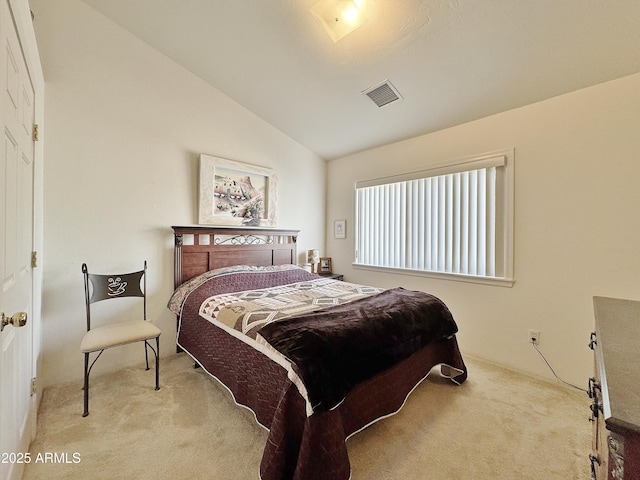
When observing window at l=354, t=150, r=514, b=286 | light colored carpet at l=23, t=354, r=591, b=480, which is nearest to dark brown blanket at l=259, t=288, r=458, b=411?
light colored carpet at l=23, t=354, r=591, b=480

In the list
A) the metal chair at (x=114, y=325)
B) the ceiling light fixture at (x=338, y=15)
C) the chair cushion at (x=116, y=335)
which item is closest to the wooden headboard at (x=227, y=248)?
the metal chair at (x=114, y=325)

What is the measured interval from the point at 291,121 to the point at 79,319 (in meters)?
3.01

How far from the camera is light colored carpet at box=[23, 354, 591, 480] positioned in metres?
1.45

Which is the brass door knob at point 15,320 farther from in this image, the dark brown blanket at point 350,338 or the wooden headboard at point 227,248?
the wooden headboard at point 227,248

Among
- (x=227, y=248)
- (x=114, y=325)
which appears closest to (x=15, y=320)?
(x=114, y=325)

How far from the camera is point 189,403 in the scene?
2021 millimetres

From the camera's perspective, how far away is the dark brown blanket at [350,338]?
1.33 meters

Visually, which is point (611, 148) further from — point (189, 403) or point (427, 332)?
point (189, 403)

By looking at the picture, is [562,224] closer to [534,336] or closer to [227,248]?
[534,336]

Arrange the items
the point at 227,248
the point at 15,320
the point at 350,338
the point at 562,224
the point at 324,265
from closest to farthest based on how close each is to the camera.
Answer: the point at 15,320 < the point at 350,338 < the point at 562,224 < the point at 227,248 < the point at 324,265

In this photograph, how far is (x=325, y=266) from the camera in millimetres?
4270

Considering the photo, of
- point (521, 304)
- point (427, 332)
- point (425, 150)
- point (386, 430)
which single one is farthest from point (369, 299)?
point (425, 150)

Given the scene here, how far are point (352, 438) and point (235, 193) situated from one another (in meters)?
2.67

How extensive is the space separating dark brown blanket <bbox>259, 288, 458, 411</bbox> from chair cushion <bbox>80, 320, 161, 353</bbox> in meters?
1.18
